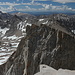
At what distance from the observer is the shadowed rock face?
13453 mm

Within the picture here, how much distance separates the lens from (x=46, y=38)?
1459cm

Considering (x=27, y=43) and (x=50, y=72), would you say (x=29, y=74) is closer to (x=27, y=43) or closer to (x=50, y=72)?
(x=27, y=43)

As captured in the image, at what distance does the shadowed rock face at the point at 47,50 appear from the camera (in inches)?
530

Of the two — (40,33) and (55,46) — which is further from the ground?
(40,33)

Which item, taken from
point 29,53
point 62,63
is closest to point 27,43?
point 29,53

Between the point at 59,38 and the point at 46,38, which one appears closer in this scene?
the point at 59,38

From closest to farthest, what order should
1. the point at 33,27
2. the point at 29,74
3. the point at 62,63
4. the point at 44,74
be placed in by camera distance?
the point at 44,74, the point at 62,63, the point at 29,74, the point at 33,27

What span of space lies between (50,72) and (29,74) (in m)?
4.76

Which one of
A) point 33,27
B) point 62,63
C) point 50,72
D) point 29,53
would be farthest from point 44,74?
point 33,27

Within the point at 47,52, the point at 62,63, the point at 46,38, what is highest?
the point at 46,38

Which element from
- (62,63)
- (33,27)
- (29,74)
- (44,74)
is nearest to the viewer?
(44,74)

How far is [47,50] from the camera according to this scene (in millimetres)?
13898

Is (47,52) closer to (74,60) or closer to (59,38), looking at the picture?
(59,38)

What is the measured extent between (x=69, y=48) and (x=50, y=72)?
4.35m
